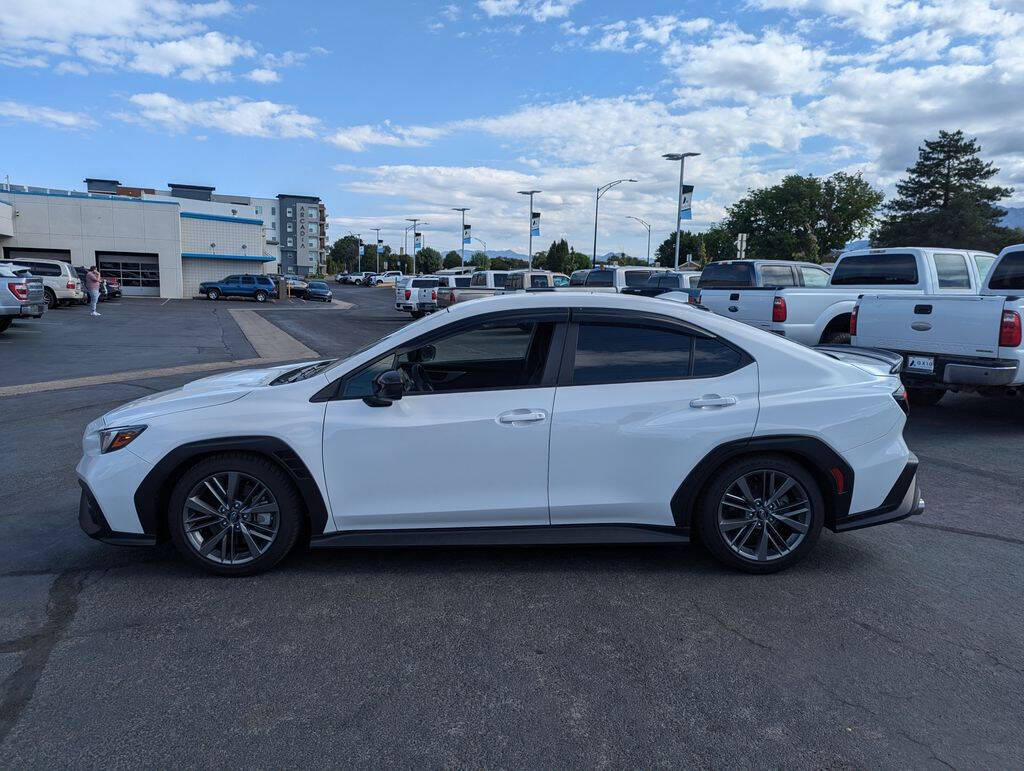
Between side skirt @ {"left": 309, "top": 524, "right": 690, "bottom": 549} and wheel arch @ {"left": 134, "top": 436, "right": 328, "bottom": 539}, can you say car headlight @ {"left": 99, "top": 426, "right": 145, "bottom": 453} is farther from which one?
side skirt @ {"left": 309, "top": 524, "right": 690, "bottom": 549}

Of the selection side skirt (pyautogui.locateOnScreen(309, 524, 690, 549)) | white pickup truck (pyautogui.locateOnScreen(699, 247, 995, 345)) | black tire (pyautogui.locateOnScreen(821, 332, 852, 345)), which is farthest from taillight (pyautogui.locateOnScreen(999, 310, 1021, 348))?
side skirt (pyautogui.locateOnScreen(309, 524, 690, 549))

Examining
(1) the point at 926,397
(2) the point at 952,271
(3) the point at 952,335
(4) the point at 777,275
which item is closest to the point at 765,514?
(3) the point at 952,335

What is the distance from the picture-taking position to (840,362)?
4.35 m

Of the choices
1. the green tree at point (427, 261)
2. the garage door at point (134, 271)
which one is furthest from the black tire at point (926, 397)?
the green tree at point (427, 261)

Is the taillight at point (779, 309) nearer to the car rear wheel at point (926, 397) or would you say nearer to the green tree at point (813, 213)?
the car rear wheel at point (926, 397)

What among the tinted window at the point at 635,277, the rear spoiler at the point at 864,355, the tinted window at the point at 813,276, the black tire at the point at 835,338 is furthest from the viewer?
the tinted window at the point at 635,277

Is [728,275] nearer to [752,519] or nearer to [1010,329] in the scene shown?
[1010,329]

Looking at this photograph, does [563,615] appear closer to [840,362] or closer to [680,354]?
[680,354]

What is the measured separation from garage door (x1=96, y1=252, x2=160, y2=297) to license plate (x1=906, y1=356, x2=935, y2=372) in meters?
50.3

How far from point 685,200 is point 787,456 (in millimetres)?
38688

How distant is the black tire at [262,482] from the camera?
4.00 metres

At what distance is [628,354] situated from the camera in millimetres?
4156

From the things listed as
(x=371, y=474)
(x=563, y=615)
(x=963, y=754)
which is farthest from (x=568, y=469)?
(x=963, y=754)

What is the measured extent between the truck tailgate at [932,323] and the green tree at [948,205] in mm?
58191
